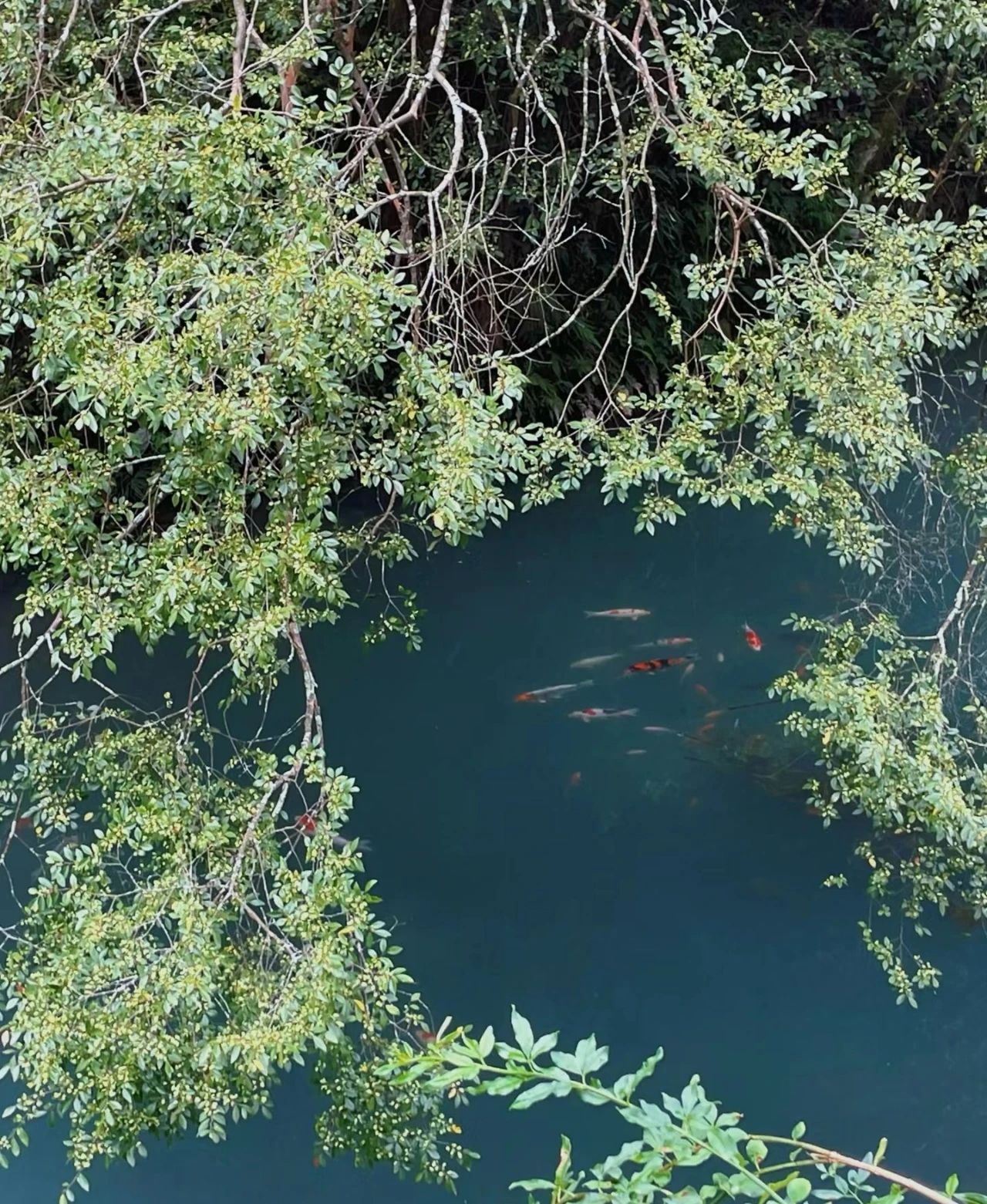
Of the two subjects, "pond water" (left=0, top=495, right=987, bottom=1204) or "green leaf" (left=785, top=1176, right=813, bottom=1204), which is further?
"pond water" (left=0, top=495, right=987, bottom=1204)

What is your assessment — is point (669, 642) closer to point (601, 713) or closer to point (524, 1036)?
point (601, 713)

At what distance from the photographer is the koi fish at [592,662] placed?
466 centimetres

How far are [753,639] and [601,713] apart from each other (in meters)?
0.72

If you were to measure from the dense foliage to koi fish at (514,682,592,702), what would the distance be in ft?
5.34

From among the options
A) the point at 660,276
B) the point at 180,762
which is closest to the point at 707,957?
the point at 180,762

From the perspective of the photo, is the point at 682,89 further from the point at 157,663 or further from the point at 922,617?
the point at 157,663

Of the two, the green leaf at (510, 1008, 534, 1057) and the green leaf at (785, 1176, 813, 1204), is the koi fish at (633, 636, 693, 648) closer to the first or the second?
the green leaf at (510, 1008, 534, 1057)

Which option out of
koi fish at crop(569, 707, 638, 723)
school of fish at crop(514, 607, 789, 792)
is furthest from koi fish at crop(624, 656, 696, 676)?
koi fish at crop(569, 707, 638, 723)

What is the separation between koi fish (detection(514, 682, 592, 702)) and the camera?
4.53m

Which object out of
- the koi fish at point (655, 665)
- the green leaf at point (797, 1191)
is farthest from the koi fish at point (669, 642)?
the green leaf at point (797, 1191)

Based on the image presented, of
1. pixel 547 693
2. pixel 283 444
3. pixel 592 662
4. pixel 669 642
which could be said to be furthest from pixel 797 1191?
pixel 669 642

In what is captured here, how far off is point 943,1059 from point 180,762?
2238mm

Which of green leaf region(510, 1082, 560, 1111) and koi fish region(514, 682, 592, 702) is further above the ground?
green leaf region(510, 1082, 560, 1111)

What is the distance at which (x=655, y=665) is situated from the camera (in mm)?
4605
